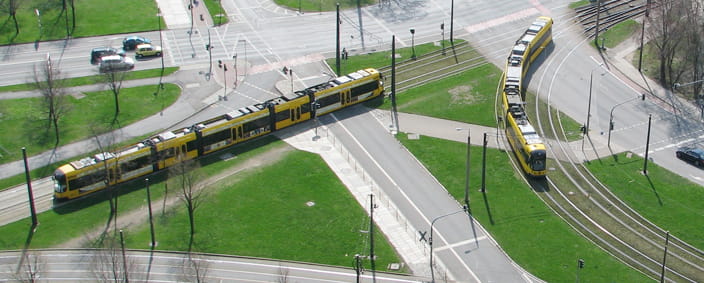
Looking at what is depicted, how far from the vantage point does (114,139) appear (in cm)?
11431

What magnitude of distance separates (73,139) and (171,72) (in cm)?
2423

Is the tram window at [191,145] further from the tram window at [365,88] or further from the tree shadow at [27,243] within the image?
the tram window at [365,88]

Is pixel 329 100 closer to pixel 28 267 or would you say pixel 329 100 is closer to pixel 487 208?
pixel 487 208

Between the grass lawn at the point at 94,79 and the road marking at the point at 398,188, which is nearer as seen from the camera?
the road marking at the point at 398,188

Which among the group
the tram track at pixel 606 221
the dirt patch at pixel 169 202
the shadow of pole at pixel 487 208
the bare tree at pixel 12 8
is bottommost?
the tram track at pixel 606 221

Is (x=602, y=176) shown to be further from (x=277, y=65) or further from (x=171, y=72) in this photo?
(x=171, y=72)

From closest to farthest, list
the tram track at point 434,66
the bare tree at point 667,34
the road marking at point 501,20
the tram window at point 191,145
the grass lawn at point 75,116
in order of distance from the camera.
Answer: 1. the tram window at point 191,145
2. the grass lawn at point 75,116
3. the bare tree at point 667,34
4. the tram track at point 434,66
5. the road marking at point 501,20

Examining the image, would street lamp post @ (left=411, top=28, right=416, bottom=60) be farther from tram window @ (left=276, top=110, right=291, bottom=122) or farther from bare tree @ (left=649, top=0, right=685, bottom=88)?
bare tree @ (left=649, top=0, right=685, bottom=88)

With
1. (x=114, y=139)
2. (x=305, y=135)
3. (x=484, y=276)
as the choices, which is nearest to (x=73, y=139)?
(x=114, y=139)

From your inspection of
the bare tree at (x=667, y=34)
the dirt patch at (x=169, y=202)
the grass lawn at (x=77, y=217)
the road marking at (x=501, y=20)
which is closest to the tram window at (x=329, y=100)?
the dirt patch at (x=169, y=202)

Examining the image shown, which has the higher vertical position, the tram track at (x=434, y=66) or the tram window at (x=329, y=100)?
the tram window at (x=329, y=100)

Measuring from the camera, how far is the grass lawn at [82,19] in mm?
151625

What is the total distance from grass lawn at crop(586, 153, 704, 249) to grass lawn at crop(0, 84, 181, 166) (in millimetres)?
60143

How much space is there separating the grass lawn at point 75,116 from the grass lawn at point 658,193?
197 ft
